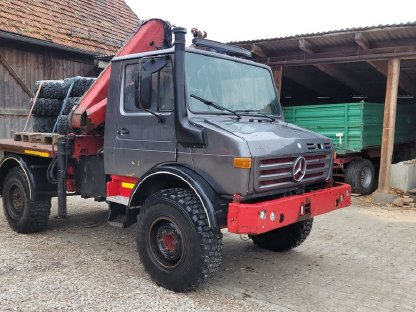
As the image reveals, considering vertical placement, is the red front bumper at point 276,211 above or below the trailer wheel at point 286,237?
above

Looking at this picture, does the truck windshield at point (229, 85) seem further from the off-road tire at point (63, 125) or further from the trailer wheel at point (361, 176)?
the trailer wheel at point (361, 176)

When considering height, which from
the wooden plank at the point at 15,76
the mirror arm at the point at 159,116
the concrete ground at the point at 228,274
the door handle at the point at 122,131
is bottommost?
the concrete ground at the point at 228,274

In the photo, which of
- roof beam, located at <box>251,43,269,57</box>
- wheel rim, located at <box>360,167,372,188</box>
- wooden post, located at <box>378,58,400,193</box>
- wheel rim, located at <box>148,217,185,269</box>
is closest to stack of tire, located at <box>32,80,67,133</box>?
wheel rim, located at <box>148,217,185,269</box>

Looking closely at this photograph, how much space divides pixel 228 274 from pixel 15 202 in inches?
139

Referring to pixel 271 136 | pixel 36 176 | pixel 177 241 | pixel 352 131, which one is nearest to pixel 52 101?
pixel 36 176

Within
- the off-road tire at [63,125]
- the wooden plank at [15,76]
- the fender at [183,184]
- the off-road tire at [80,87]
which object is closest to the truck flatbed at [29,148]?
the off-road tire at [63,125]

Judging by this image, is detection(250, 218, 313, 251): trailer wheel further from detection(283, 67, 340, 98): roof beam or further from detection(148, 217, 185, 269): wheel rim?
detection(283, 67, 340, 98): roof beam

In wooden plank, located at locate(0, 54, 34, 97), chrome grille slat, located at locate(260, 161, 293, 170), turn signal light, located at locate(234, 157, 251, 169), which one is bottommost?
A: chrome grille slat, located at locate(260, 161, 293, 170)

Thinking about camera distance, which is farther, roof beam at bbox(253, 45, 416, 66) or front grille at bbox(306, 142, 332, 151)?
roof beam at bbox(253, 45, 416, 66)

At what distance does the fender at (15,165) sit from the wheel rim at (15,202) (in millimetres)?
331

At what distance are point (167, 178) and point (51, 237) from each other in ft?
8.78

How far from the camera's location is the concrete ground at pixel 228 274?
401cm

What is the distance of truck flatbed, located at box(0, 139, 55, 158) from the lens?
5680mm

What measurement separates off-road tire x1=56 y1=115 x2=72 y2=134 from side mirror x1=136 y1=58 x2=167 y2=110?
1.72m
